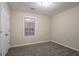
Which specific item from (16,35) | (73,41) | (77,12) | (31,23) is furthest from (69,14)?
(16,35)

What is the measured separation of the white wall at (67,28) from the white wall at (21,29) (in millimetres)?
584

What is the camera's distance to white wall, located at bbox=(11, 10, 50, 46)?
4332mm

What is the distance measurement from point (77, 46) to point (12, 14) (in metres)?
3.81

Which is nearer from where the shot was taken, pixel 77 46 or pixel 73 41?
pixel 77 46

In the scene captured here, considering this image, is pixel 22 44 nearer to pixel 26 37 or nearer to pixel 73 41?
pixel 26 37

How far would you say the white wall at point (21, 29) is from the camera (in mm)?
4332

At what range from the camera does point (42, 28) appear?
5.41 m

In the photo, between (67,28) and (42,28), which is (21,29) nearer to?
(42,28)

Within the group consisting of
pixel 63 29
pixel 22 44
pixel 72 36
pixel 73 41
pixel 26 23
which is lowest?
pixel 22 44

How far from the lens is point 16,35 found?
443cm

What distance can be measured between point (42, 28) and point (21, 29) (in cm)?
155

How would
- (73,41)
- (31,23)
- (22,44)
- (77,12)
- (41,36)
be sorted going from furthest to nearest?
1. (41,36)
2. (31,23)
3. (22,44)
4. (73,41)
5. (77,12)

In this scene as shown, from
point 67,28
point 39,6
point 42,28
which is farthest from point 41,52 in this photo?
point 42,28

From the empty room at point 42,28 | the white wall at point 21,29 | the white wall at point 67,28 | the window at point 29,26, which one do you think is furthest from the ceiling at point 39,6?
the window at point 29,26
